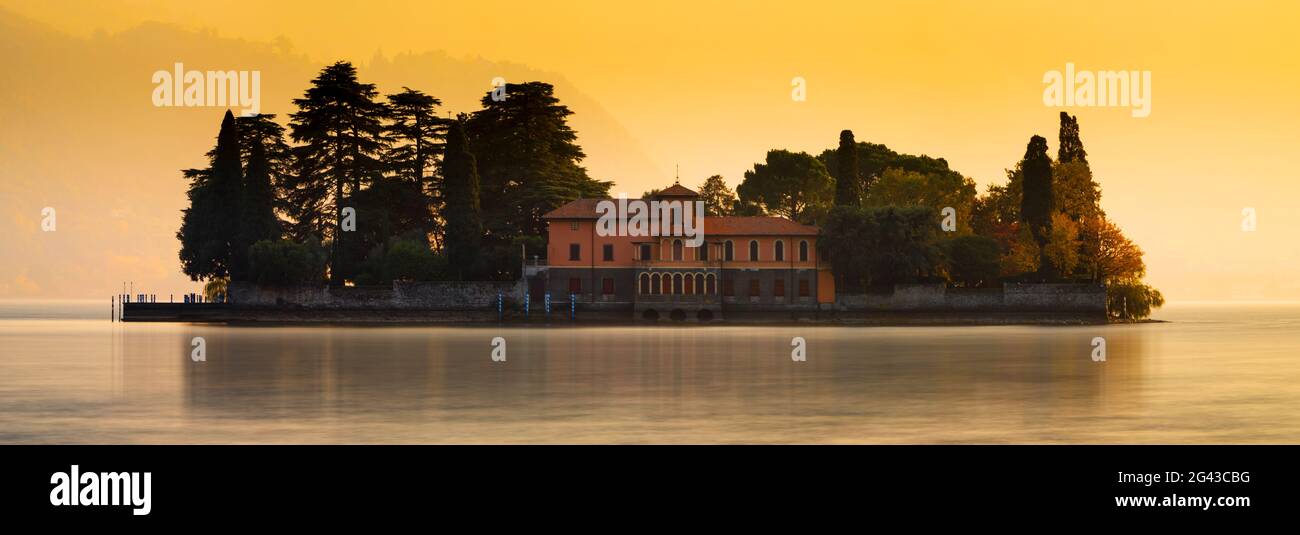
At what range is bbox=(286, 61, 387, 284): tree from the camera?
8488 cm

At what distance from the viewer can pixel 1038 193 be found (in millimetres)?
76000

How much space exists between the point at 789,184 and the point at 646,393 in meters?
78.4

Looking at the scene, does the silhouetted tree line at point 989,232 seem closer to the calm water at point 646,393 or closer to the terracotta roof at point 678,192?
the terracotta roof at point 678,192

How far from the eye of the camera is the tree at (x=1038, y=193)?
75.9 metres

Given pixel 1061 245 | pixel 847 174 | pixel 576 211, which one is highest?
pixel 847 174

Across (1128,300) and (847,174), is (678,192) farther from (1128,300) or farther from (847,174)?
(1128,300)

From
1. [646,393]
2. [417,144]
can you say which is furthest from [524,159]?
[646,393]

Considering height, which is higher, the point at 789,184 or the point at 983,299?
the point at 789,184

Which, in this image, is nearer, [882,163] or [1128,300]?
[1128,300]

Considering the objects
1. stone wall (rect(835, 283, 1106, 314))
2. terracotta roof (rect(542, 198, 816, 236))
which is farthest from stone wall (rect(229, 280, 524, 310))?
stone wall (rect(835, 283, 1106, 314))

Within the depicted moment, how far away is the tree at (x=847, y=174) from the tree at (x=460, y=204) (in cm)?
2146
